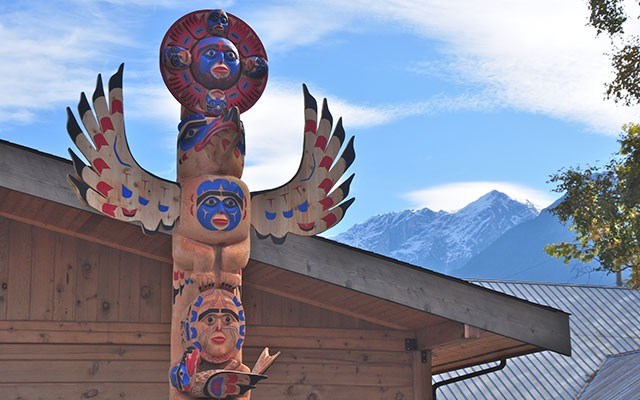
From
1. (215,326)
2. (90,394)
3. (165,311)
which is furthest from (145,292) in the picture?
(215,326)

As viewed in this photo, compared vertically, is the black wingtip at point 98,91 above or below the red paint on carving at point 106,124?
above

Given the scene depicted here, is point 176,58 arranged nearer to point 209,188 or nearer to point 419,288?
point 209,188

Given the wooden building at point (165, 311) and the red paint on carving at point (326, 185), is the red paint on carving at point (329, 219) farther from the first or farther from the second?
the wooden building at point (165, 311)

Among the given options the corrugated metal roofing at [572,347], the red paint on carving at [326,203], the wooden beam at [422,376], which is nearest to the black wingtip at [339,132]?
the red paint on carving at [326,203]

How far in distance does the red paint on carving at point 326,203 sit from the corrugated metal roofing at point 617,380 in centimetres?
1062

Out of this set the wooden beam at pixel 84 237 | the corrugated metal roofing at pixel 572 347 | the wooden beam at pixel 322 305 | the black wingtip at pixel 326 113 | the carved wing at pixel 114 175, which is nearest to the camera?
the carved wing at pixel 114 175

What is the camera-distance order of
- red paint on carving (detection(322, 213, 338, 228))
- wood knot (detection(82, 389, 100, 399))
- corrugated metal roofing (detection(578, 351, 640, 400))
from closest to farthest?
1. red paint on carving (detection(322, 213, 338, 228))
2. wood knot (detection(82, 389, 100, 399))
3. corrugated metal roofing (detection(578, 351, 640, 400))

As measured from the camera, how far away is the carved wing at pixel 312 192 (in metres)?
7.65

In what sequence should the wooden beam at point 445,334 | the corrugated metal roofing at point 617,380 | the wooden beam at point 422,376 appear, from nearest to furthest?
the wooden beam at point 445,334, the wooden beam at point 422,376, the corrugated metal roofing at point 617,380

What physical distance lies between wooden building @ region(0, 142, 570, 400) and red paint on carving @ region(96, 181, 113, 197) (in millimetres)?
1540

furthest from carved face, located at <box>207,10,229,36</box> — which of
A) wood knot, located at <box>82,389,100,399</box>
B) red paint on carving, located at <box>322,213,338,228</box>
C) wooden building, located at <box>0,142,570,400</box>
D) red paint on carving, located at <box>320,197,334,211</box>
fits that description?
wood knot, located at <box>82,389,100,399</box>

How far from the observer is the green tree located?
18.2m

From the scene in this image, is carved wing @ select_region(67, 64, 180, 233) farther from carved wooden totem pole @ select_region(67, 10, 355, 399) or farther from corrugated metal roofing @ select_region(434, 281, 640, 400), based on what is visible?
corrugated metal roofing @ select_region(434, 281, 640, 400)

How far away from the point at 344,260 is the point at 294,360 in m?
1.27
